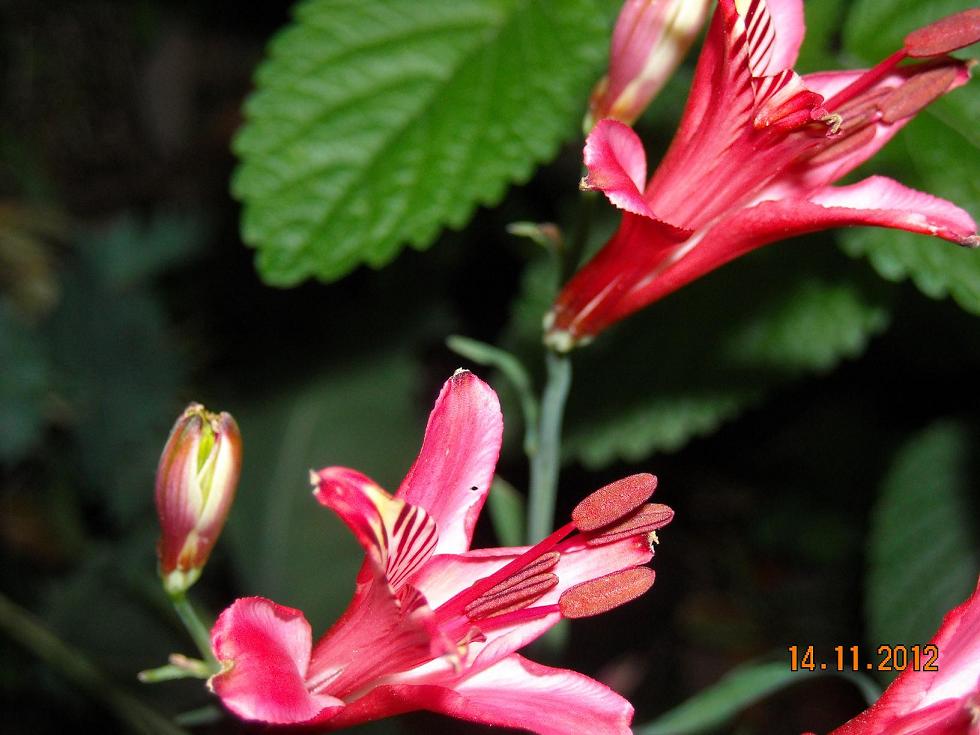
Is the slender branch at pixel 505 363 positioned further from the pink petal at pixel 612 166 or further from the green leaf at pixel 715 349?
the green leaf at pixel 715 349

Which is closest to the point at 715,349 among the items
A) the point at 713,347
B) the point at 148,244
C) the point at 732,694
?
the point at 713,347

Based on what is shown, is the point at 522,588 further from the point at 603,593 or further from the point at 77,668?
the point at 77,668

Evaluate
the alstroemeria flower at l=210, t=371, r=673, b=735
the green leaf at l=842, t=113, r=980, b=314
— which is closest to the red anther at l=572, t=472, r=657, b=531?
the alstroemeria flower at l=210, t=371, r=673, b=735

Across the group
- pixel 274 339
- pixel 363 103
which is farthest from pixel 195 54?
pixel 363 103

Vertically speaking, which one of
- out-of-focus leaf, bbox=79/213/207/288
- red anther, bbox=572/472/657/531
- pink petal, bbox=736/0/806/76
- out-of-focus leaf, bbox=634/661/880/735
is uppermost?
pink petal, bbox=736/0/806/76

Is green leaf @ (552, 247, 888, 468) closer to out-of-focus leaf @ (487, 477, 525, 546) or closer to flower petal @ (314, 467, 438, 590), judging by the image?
out-of-focus leaf @ (487, 477, 525, 546)
